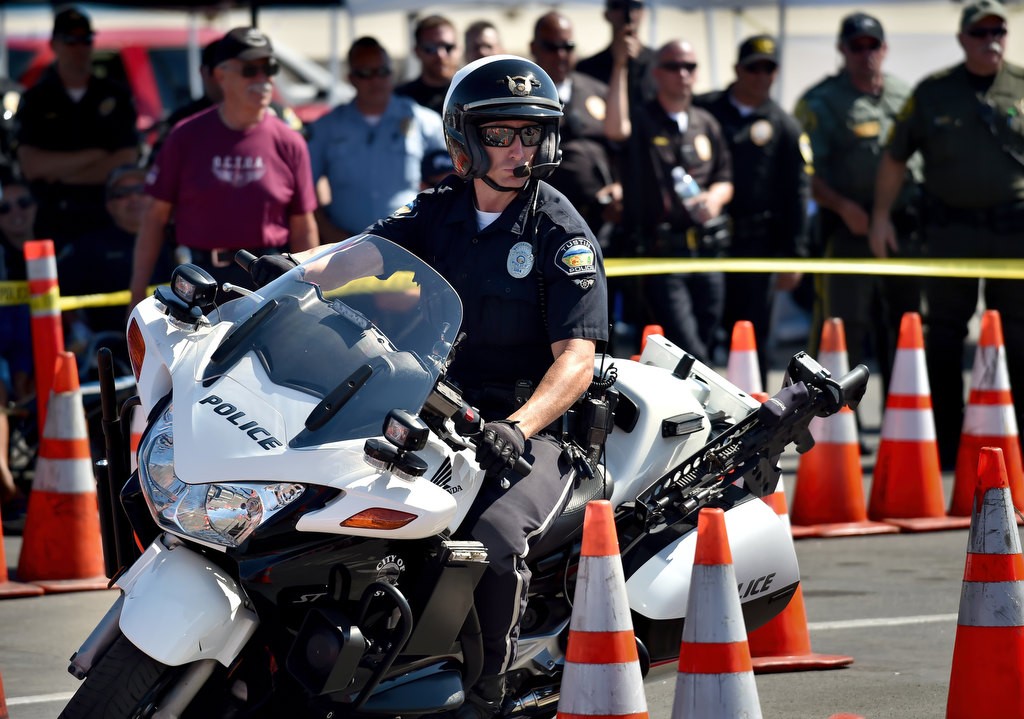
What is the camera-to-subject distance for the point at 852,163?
11195 mm

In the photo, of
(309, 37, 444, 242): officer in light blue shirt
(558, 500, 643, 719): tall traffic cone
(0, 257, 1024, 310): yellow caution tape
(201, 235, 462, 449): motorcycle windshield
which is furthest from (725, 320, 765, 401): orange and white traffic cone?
(558, 500, 643, 719): tall traffic cone

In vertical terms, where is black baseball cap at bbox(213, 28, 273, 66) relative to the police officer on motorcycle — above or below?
above

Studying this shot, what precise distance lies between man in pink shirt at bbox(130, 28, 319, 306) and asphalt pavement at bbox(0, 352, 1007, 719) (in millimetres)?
1612

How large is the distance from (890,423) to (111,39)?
43.2 ft

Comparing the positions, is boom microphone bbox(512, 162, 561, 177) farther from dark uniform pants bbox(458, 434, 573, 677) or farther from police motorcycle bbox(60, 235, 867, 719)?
dark uniform pants bbox(458, 434, 573, 677)

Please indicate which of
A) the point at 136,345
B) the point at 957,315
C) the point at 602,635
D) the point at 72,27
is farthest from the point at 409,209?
the point at 72,27

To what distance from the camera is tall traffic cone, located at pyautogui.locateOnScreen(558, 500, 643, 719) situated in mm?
4445

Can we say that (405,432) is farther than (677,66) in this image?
No

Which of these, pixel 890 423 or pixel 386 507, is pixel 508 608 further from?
pixel 890 423

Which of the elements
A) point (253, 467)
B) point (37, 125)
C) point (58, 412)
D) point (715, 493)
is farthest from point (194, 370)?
point (37, 125)

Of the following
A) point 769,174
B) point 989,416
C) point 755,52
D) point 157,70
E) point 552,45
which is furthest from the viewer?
point 157,70

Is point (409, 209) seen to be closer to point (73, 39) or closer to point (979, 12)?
point (979, 12)

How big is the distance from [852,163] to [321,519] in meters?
7.61

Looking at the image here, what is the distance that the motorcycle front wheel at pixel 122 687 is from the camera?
161 inches
